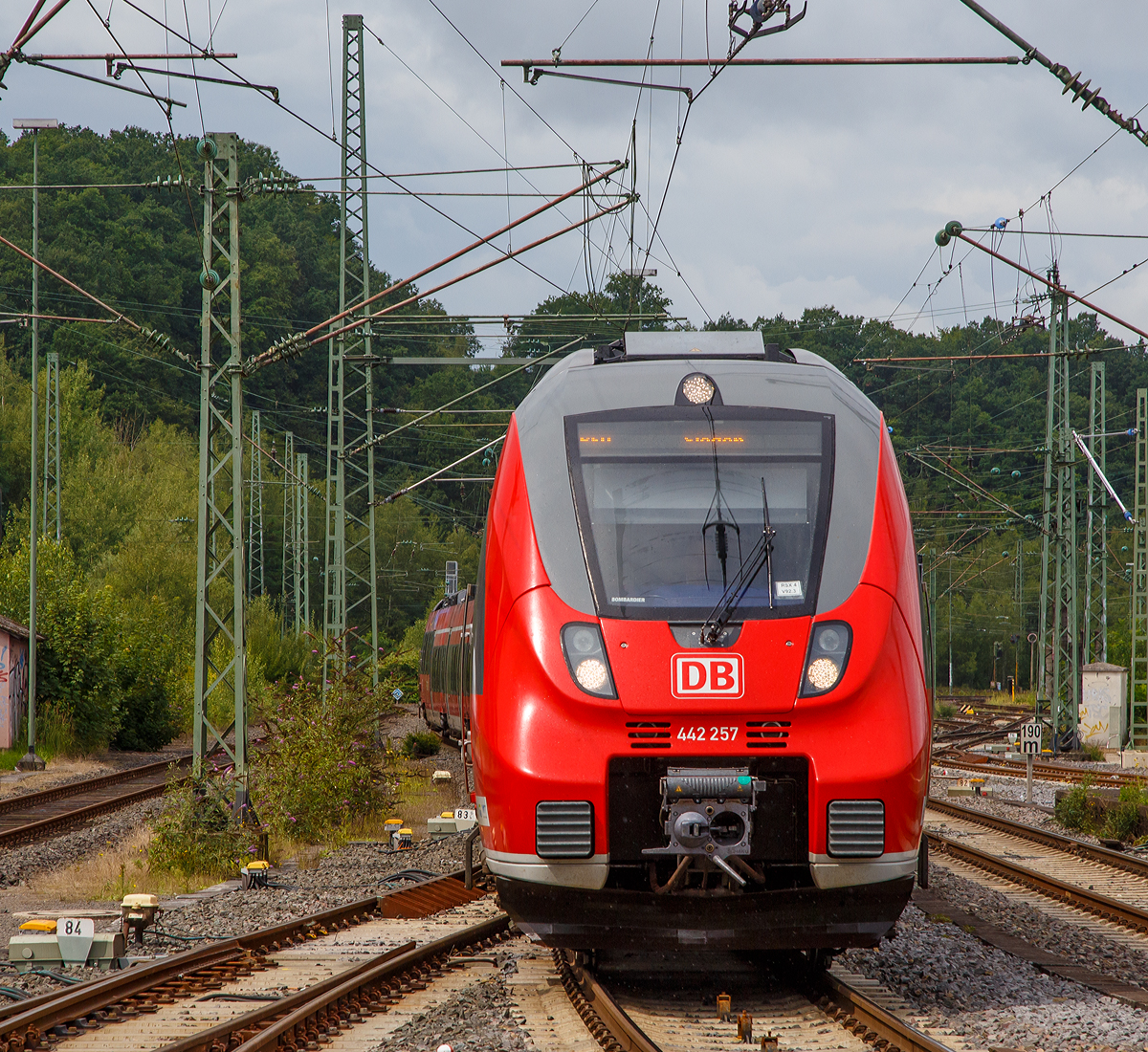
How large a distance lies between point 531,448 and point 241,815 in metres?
9.17

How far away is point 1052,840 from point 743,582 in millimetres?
12250

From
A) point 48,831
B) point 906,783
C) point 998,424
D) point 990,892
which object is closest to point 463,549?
point 998,424

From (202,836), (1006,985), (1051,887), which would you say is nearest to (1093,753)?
(1051,887)

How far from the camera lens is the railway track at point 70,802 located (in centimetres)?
1908

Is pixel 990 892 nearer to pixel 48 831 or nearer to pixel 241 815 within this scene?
pixel 241 815

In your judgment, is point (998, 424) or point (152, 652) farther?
point (998, 424)

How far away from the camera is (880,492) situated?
7617mm

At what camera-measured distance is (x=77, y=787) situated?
1001 inches

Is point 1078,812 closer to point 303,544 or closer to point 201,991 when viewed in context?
point 201,991

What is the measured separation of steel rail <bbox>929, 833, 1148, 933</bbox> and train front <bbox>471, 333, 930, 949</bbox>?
227 inches

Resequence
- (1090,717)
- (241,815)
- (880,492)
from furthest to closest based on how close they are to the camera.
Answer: (1090,717) → (241,815) → (880,492)

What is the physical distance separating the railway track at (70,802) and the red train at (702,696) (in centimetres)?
1069

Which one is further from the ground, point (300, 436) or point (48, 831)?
point (300, 436)

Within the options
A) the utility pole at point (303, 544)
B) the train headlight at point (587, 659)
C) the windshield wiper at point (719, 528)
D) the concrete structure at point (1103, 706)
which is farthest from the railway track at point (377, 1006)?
the utility pole at point (303, 544)
